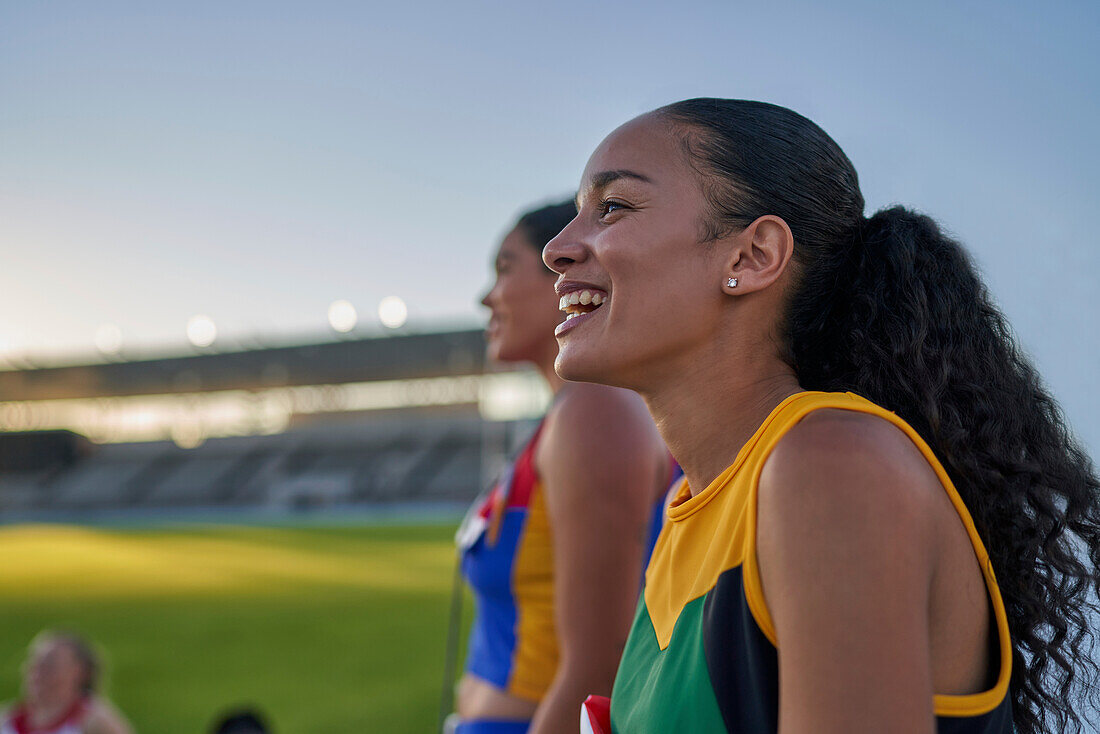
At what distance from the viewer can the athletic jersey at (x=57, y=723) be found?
16.2ft

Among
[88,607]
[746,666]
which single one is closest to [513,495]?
[746,666]

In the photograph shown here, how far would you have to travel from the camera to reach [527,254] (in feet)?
7.80

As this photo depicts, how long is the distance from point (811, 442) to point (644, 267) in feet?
1.23

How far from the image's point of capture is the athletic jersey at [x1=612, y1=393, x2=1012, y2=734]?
0.95 meters

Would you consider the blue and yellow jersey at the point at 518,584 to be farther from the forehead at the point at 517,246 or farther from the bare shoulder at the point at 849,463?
the bare shoulder at the point at 849,463

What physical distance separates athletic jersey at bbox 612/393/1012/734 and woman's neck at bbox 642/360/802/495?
0.10 metres

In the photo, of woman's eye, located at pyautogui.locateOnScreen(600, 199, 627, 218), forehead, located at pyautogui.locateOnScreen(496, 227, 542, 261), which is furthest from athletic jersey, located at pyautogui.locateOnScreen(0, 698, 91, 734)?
woman's eye, located at pyautogui.locateOnScreen(600, 199, 627, 218)

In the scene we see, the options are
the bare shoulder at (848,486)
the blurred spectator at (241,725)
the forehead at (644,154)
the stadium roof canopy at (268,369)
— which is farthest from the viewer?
the stadium roof canopy at (268,369)

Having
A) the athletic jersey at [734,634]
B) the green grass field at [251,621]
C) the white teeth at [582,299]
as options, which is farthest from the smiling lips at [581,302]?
the green grass field at [251,621]

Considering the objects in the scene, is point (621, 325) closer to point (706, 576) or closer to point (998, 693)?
point (706, 576)

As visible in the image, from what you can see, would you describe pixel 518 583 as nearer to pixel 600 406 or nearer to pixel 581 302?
pixel 600 406

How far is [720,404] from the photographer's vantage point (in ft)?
4.02

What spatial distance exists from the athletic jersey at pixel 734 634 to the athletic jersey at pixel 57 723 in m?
4.87

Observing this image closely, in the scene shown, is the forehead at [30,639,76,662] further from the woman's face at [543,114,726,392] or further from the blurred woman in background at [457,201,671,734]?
the woman's face at [543,114,726,392]
